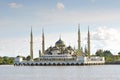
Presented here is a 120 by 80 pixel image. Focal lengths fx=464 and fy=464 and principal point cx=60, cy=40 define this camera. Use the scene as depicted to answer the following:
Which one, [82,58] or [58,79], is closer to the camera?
[58,79]

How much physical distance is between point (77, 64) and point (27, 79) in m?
121

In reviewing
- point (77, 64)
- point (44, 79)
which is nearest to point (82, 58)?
point (77, 64)

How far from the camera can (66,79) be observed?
76938 mm

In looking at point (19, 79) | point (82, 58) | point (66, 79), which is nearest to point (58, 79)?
point (66, 79)

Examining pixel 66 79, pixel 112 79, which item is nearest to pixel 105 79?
pixel 112 79

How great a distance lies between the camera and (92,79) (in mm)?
75688

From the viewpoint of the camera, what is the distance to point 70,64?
200 metres

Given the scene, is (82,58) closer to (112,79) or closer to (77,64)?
(77,64)

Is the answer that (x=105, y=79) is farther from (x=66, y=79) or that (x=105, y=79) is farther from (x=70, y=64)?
(x=70, y=64)

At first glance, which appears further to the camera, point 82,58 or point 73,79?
point 82,58

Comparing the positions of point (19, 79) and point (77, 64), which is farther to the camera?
point (77, 64)

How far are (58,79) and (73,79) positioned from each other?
251 centimetres

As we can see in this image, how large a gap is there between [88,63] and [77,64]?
485 centimetres

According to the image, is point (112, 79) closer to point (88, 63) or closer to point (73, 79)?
point (73, 79)
